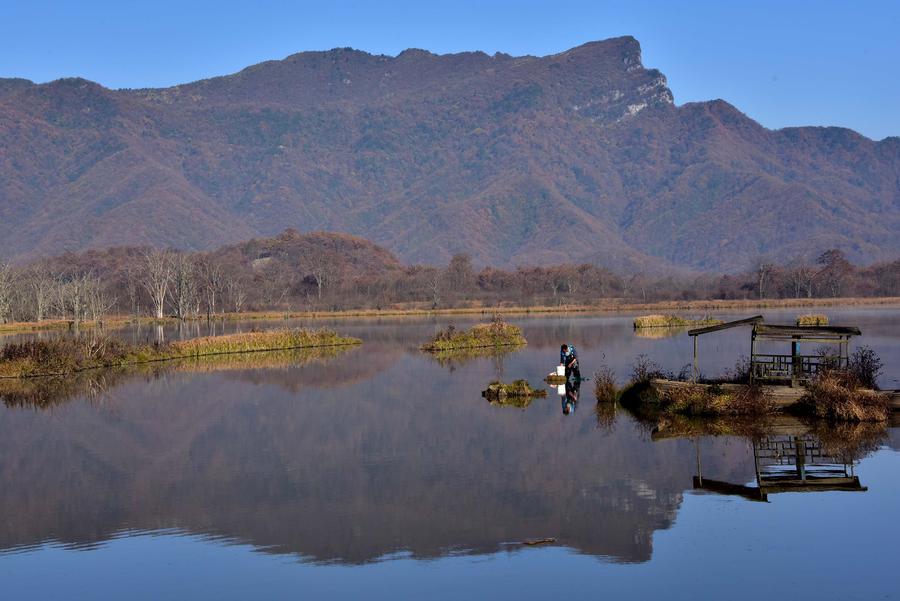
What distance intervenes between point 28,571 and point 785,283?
487ft

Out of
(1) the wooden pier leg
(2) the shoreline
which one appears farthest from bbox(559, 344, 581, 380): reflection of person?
(2) the shoreline

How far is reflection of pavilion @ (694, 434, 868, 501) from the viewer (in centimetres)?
2008

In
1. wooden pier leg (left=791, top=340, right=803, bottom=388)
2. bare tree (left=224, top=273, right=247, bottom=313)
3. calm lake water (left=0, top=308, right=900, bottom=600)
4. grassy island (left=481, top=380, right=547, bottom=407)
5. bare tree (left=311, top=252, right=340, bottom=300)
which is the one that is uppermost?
bare tree (left=311, top=252, right=340, bottom=300)

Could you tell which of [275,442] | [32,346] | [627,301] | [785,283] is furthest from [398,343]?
[785,283]

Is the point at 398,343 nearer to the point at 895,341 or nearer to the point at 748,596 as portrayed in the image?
the point at 895,341

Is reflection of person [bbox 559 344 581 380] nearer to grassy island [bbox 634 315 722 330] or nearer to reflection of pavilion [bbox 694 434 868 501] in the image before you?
reflection of pavilion [bbox 694 434 868 501]

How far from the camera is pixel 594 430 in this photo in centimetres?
2719

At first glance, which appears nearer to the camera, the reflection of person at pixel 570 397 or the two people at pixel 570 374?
the reflection of person at pixel 570 397

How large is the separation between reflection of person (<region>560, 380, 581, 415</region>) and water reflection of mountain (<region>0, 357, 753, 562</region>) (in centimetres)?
77

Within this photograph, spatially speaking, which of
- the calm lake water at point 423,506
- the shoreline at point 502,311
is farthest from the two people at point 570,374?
the shoreline at point 502,311

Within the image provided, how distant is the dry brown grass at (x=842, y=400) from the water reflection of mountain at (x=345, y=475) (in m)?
4.51

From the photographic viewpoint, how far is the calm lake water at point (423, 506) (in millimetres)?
15344

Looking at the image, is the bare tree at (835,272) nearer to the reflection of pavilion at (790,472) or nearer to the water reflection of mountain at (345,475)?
the water reflection of mountain at (345,475)

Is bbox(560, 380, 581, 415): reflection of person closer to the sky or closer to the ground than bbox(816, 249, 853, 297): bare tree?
closer to the ground
